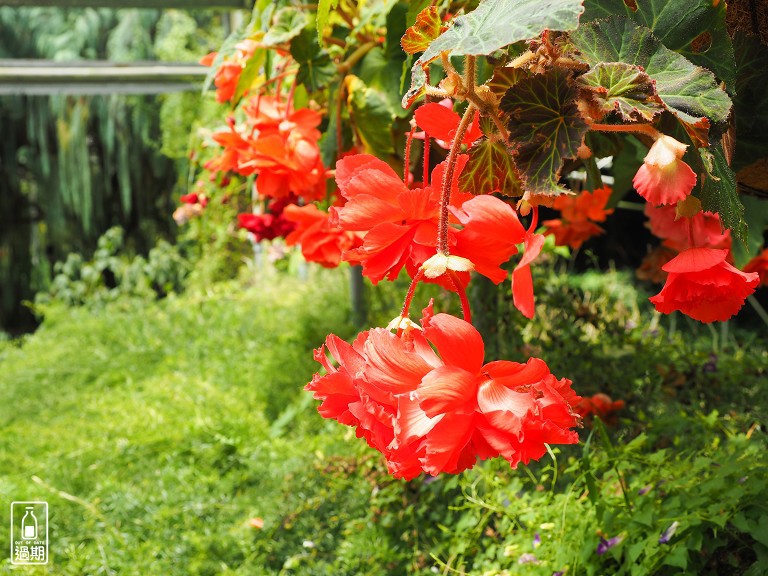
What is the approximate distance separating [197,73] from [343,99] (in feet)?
7.96

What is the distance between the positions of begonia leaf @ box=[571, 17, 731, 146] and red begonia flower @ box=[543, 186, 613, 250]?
1.20 metres

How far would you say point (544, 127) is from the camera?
533 millimetres

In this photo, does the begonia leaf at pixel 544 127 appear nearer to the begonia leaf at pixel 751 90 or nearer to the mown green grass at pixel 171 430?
the begonia leaf at pixel 751 90

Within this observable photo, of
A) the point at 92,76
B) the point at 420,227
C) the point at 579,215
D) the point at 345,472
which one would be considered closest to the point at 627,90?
the point at 420,227

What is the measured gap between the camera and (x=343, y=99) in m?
1.23

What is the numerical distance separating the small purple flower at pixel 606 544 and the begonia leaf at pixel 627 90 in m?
0.85

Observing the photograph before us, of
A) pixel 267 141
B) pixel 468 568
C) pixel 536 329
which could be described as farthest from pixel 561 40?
pixel 536 329

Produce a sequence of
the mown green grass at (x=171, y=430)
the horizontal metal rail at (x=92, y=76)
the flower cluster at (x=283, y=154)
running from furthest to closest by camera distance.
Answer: the horizontal metal rail at (x=92, y=76), the mown green grass at (x=171, y=430), the flower cluster at (x=283, y=154)

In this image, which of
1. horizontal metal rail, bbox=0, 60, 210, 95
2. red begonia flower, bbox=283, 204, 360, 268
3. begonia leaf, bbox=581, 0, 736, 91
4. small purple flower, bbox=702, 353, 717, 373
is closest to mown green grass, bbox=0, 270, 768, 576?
small purple flower, bbox=702, 353, 717, 373

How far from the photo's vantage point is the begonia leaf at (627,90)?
20.0 inches

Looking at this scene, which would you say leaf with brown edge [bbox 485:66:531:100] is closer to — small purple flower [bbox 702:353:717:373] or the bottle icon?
the bottle icon

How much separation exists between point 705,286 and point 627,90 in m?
0.15

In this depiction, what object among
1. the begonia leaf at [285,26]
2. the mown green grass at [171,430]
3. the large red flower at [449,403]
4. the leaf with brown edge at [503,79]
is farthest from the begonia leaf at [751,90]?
the mown green grass at [171,430]

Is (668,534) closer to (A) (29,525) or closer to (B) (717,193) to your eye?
(B) (717,193)
